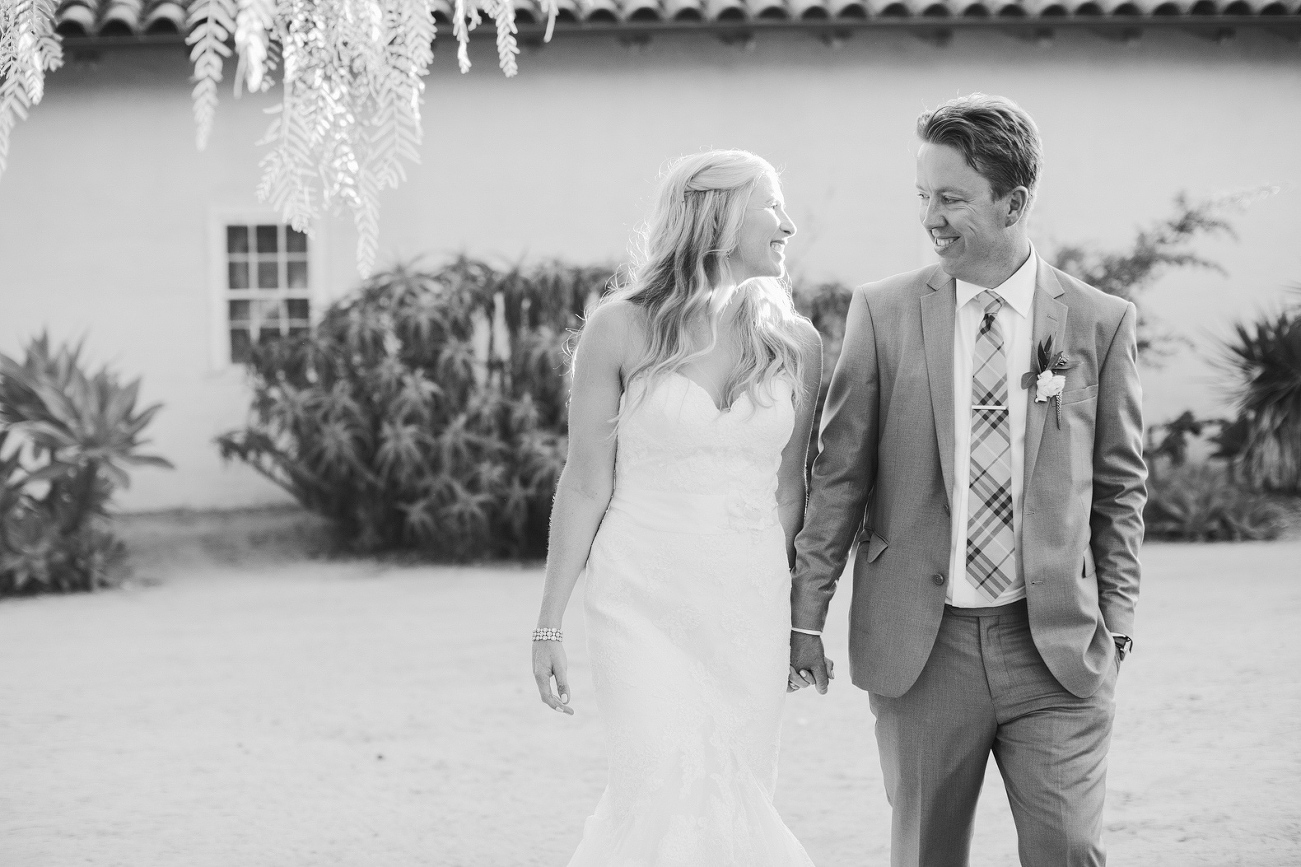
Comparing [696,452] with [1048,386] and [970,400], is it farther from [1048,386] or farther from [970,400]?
[1048,386]

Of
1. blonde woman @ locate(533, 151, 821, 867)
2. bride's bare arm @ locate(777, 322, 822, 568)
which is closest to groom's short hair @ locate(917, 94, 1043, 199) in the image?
blonde woman @ locate(533, 151, 821, 867)

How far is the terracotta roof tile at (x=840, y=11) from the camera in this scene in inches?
480

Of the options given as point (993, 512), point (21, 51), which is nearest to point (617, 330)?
point (993, 512)

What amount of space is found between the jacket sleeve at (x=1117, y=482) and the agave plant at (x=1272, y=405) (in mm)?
8940

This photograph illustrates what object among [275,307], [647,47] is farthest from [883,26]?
[275,307]

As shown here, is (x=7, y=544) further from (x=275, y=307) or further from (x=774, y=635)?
(x=774, y=635)

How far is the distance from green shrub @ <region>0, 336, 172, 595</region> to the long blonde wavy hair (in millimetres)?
7464

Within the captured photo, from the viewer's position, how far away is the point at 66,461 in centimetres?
984

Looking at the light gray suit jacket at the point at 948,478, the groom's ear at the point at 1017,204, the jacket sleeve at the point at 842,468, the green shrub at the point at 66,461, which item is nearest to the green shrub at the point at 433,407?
the green shrub at the point at 66,461

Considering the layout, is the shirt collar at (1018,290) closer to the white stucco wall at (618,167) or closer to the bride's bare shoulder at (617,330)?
the bride's bare shoulder at (617,330)

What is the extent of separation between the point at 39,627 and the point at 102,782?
3.57 m

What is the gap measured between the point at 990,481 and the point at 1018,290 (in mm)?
474

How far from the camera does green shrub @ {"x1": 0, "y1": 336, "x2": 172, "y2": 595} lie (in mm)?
9734

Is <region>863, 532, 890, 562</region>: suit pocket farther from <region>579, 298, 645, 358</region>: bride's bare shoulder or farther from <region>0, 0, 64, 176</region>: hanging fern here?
<region>0, 0, 64, 176</region>: hanging fern
